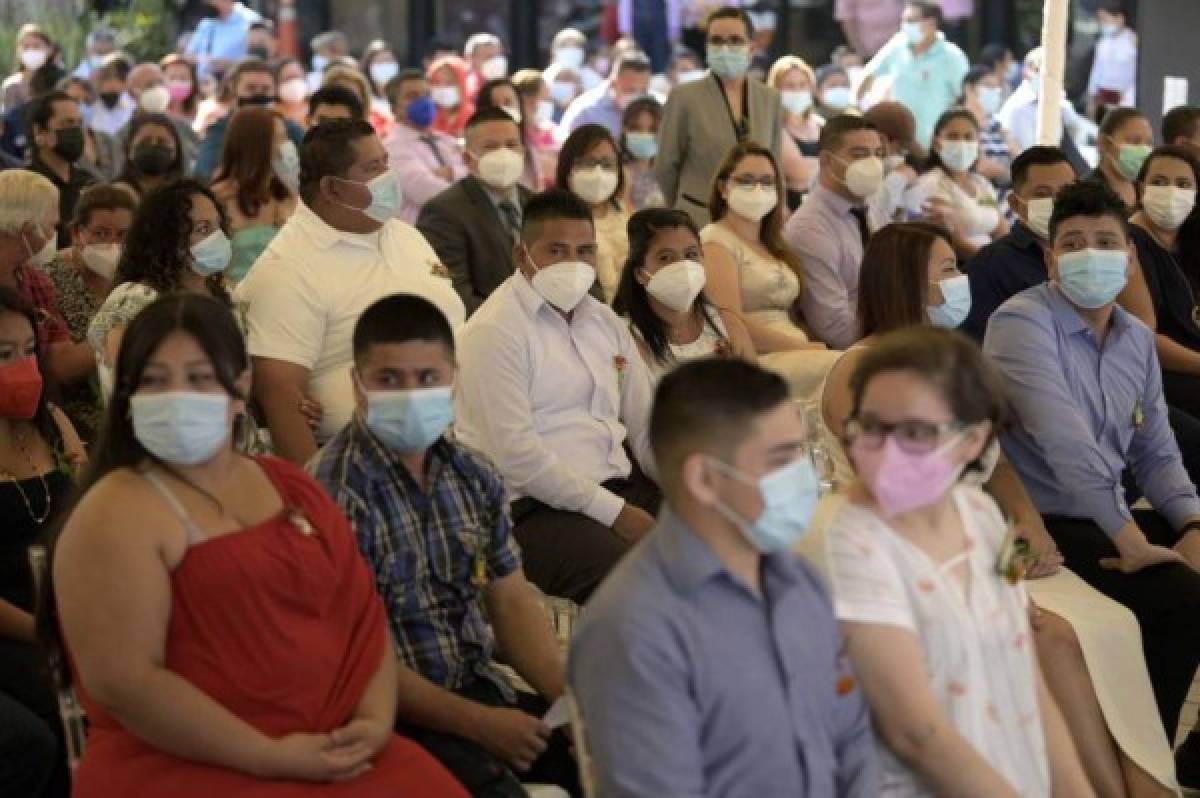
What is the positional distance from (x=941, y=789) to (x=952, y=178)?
6.33m

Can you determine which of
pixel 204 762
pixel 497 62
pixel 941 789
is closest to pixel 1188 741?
pixel 941 789

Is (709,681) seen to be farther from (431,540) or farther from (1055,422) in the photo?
(1055,422)

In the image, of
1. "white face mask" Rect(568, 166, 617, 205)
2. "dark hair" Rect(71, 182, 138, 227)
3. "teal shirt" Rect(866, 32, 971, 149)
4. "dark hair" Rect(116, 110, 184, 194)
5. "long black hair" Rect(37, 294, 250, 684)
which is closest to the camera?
"long black hair" Rect(37, 294, 250, 684)

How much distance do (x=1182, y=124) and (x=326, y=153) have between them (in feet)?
15.2

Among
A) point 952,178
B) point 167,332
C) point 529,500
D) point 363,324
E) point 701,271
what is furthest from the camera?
point 952,178

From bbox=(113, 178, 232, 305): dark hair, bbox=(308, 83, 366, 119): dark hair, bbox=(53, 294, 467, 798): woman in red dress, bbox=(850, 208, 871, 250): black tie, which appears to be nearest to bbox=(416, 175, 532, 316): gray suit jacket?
Answer: bbox=(850, 208, 871, 250): black tie

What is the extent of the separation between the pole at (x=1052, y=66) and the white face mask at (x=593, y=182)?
5.43 feet

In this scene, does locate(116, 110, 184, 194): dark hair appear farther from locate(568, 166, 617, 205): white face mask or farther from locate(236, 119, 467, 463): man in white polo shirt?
locate(236, 119, 467, 463): man in white polo shirt

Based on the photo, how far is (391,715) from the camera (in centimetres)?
341

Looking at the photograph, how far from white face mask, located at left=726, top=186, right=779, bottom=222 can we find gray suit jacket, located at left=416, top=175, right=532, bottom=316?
30.2 inches

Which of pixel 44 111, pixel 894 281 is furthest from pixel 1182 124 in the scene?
pixel 44 111

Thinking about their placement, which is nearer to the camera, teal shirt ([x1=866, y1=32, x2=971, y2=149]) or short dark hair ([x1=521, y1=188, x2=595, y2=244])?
→ short dark hair ([x1=521, y1=188, x2=595, y2=244])

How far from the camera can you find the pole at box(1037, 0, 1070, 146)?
25.7ft

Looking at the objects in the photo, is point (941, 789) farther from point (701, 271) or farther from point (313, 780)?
point (701, 271)
